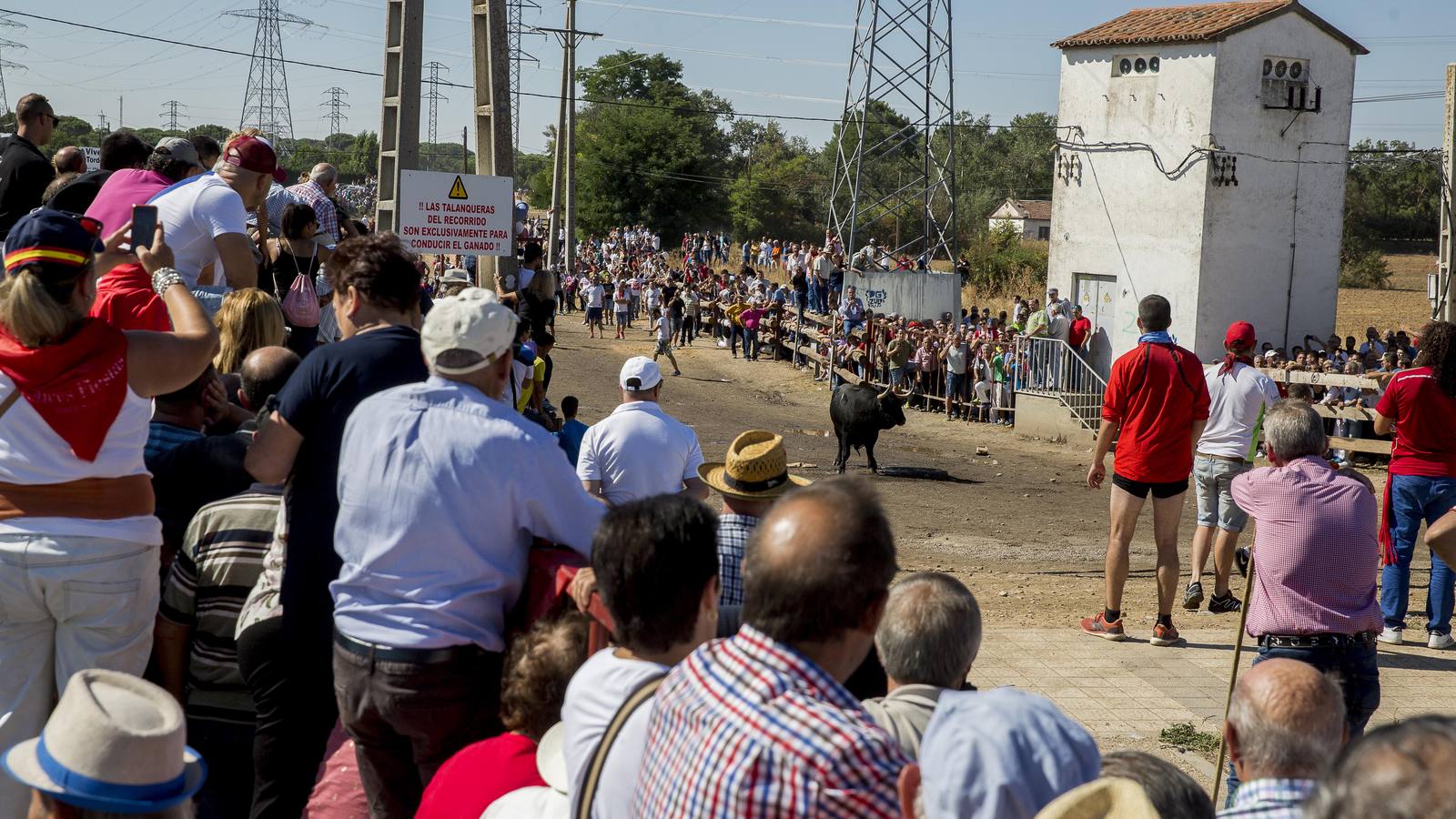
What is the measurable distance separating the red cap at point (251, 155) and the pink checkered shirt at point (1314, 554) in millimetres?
4732

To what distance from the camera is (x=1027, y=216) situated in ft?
252

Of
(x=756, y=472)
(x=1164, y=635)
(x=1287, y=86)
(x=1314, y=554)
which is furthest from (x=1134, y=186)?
(x=756, y=472)

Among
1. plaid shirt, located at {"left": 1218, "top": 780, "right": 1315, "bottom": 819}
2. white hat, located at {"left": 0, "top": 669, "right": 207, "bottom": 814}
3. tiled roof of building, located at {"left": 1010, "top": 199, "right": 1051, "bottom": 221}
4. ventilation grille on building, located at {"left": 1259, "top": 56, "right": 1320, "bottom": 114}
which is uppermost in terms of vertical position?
tiled roof of building, located at {"left": 1010, "top": 199, "right": 1051, "bottom": 221}

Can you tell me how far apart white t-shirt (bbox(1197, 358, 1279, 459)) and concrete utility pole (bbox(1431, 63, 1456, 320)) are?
7610mm

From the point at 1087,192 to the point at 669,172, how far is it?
1656 inches

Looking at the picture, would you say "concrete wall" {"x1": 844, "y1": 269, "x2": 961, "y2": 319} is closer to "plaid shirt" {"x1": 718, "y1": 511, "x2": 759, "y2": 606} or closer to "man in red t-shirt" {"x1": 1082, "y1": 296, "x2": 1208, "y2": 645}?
"man in red t-shirt" {"x1": 1082, "y1": 296, "x2": 1208, "y2": 645}

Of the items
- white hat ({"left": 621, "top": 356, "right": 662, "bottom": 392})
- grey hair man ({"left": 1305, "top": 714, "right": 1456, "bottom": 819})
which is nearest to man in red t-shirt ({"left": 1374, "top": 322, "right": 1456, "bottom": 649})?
white hat ({"left": 621, "top": 356, "right": 662, "bottom": 392})

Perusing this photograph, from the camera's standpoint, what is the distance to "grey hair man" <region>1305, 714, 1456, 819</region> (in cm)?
141

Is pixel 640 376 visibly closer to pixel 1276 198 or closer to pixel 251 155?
pixel 251 155

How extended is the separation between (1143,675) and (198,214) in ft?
18.7

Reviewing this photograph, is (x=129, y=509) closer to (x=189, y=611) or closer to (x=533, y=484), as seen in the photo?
(x=189, y=611)

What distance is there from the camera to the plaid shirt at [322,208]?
28.8 feet

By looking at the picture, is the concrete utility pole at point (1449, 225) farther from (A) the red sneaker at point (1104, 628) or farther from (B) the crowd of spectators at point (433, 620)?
(B) the crowd of spectators at point (433, 620)

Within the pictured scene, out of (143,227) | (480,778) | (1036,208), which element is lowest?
(480,778)
